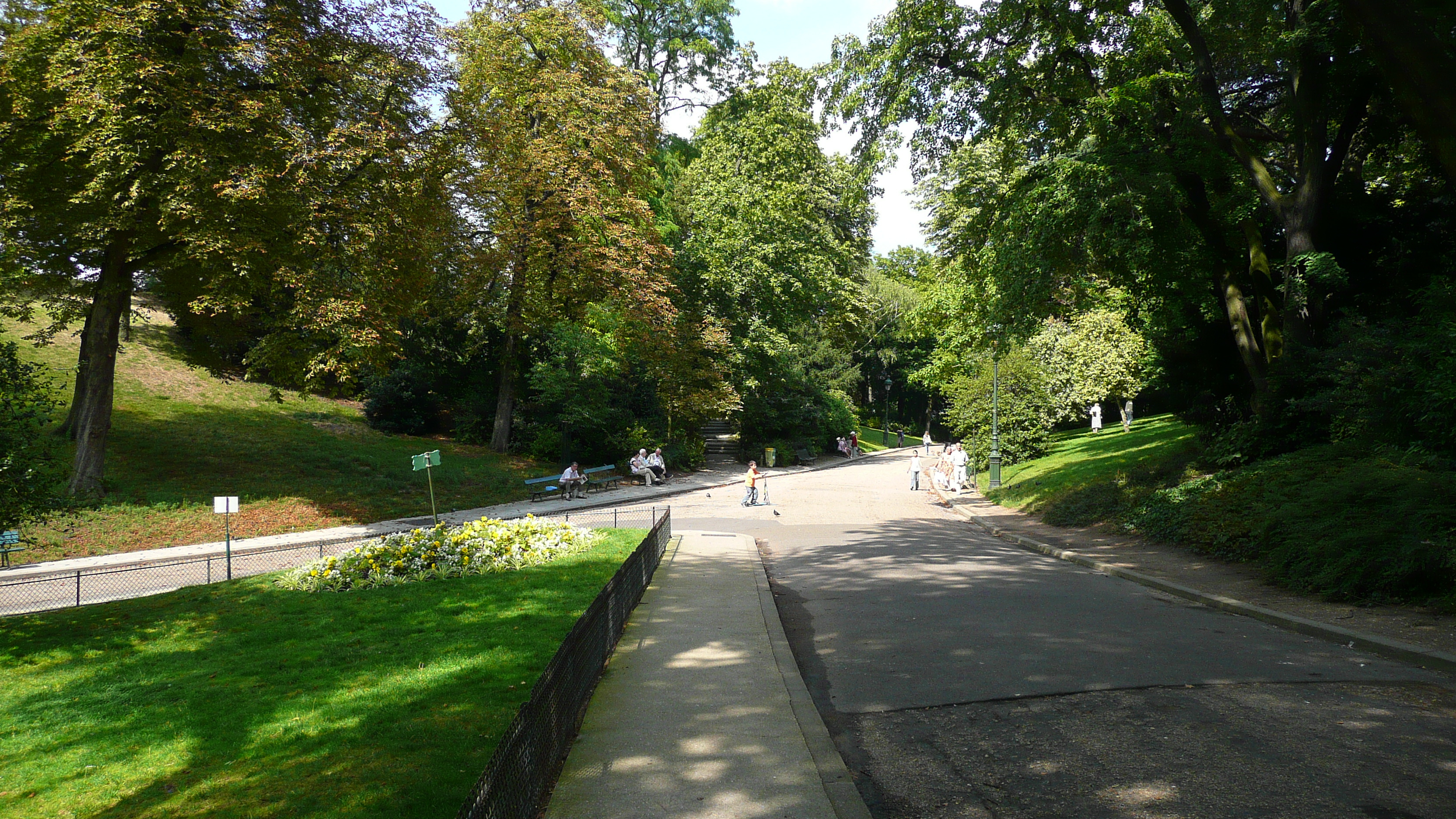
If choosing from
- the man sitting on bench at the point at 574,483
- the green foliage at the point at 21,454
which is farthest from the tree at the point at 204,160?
the green foliage at the point at 21,454

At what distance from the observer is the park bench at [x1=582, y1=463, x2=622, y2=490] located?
2826 centimetres

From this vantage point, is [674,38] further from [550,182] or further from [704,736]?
[704,736]

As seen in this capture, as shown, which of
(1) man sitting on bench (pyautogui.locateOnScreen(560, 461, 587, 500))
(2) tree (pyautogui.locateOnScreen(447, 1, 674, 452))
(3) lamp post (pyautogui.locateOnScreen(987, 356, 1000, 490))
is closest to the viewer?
(1) man sitting on bench (pyautogui.locateOnScreen(560, 461, 587, 500))

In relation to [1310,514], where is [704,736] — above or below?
below

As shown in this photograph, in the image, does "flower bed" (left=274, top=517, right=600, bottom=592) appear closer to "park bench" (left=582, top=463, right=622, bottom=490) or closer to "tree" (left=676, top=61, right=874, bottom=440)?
"park bench" (left=582, top=463, right=622, bottom=490)

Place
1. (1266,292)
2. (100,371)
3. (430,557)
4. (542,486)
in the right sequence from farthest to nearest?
(542,486) < (100,371) < (1266,292) < (430,557)

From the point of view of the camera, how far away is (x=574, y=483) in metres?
25.2

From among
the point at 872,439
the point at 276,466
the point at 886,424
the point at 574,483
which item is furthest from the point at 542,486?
the point at 872,439

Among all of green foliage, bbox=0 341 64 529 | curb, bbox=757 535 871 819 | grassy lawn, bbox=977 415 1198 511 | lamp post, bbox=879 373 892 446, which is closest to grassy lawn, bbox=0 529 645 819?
green foliage, bbox=0 341 64 529

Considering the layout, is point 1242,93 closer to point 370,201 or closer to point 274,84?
point 370,201

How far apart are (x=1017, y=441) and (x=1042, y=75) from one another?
636 inches

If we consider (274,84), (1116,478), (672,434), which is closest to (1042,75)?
(1116,478)

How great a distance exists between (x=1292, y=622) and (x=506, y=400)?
26503 millimetres

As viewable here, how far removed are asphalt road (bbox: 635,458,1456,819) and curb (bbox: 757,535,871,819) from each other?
17 centimetres
